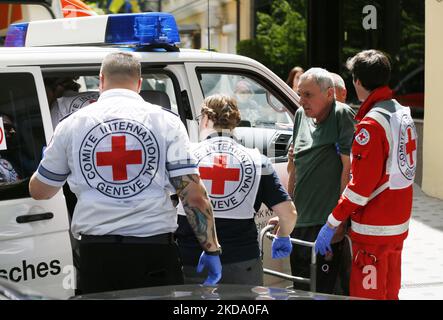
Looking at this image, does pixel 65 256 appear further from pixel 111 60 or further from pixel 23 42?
pixel 23 42

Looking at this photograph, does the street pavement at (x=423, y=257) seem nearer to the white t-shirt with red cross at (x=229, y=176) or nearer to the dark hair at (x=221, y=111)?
the white t-shirt with red cross at (x=229, y=176)

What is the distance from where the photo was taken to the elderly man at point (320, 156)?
4.97 meters

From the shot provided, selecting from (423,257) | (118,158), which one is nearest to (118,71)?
(118,158)

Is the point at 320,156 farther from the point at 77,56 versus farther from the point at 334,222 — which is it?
the point at 77,56

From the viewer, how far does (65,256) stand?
4.22m

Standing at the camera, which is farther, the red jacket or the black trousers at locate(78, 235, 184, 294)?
the red jacket

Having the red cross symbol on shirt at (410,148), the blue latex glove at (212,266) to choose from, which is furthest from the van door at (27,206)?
the red cross symbol on shirt at (410,148)

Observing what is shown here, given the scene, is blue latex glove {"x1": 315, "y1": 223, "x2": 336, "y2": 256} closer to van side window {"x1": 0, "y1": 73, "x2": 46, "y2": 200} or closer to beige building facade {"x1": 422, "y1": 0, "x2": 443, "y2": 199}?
van side window {"x1": 0, "y1": 73, "x2": 46, "y2": 200}

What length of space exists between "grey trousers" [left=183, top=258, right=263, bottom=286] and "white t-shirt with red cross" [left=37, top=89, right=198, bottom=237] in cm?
49

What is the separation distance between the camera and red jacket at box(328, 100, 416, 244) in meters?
4.43

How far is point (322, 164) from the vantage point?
4988 millimetres

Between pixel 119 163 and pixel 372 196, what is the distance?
1545 millimetres

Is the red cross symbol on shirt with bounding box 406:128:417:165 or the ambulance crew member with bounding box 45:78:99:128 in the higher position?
the ambulance crew member with bounding box 45:78:99:128

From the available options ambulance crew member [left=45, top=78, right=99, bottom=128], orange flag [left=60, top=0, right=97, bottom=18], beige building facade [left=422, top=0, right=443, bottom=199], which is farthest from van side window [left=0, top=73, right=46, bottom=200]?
beige building facade [left=422, top=0, right=443, bottom=199]
